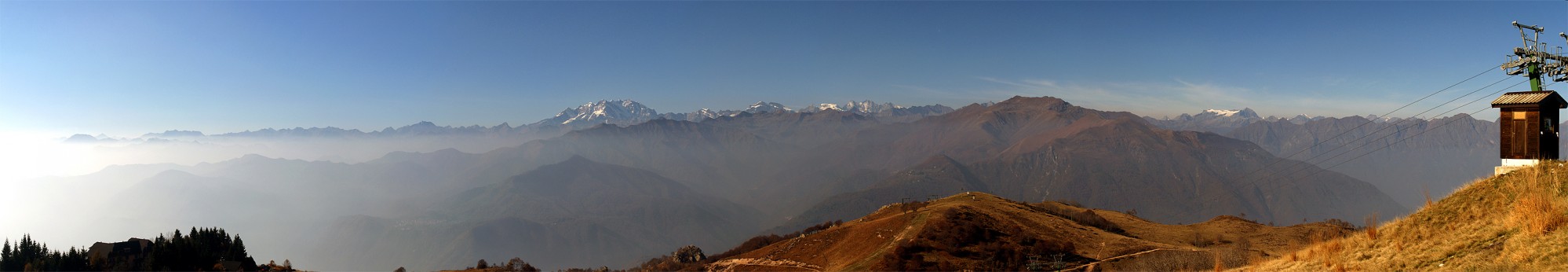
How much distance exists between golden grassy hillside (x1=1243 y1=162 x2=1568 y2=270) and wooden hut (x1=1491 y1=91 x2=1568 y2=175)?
1.50m

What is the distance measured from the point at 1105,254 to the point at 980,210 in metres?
13.4

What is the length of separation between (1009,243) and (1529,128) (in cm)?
2356

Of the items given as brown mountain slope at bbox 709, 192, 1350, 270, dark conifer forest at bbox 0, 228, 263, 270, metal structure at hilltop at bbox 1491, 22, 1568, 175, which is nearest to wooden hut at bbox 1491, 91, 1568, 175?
metal structure at hilltop at bbox 1491, 22, 1568, 175

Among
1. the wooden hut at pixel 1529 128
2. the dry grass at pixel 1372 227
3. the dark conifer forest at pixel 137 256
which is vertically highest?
the wooden hut at pixel 1529 128

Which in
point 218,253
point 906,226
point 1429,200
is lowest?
point 218,253

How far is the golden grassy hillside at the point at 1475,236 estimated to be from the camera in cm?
1263

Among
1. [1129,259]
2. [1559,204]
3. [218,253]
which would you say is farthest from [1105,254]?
[218,253]

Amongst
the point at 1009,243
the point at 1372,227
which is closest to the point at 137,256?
the point at 1009,243

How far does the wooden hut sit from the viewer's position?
57.9 ft

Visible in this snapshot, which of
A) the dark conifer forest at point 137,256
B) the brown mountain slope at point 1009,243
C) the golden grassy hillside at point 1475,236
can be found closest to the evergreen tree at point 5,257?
the dark conifer forest at point 137,256

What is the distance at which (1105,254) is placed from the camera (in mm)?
37094

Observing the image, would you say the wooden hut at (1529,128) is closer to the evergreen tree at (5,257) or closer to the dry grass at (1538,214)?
the dry grass at (1538,214)

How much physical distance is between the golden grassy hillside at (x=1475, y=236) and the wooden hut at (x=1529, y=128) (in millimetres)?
1499

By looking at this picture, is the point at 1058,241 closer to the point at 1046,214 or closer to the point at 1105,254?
the point at 1105,254
